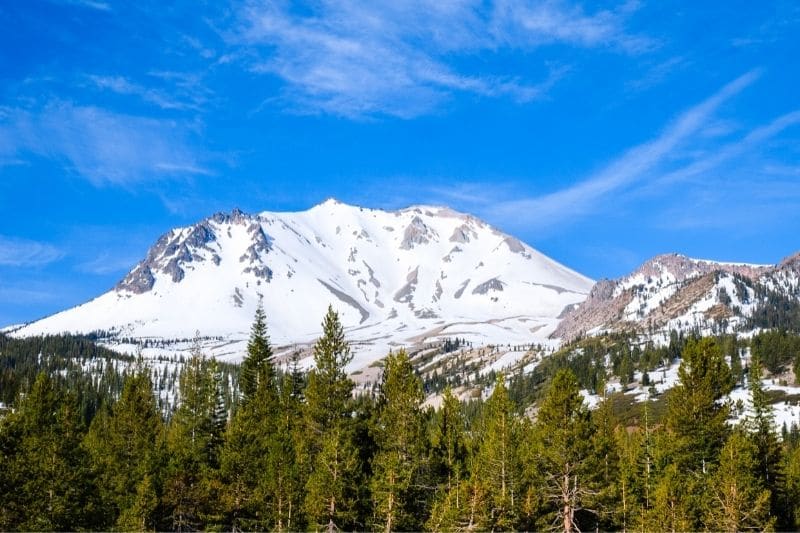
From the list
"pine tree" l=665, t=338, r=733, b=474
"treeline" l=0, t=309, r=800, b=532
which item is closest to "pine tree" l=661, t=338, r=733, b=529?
"pine tree" l=665, t=338, r=733, b=474

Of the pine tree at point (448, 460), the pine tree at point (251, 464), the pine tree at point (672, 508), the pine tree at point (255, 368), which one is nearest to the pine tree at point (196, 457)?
the pine tree at point (251, 464)

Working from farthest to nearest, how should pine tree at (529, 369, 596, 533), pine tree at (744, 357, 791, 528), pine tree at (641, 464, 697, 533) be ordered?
pine tree at (744, 357, 791, 528)
pine tree at (529, 369, 596, 533)
pine tree at (641, 464, 697, 533)

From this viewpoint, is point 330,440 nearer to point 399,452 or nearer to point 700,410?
point 399,452

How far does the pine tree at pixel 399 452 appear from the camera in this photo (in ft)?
192

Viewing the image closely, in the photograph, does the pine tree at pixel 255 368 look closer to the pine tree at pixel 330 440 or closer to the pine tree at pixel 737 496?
the pine tree at pixel 330 440

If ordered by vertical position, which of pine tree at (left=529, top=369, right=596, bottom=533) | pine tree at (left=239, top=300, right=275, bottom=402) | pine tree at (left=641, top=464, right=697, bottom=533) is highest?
pine tree at (left=239, top=300, right=275, bottom=402)

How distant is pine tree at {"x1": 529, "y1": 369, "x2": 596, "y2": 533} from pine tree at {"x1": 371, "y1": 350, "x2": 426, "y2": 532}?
10.8 meters

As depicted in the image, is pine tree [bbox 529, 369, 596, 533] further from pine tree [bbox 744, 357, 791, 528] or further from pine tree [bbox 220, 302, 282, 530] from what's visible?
pine tree [bbox 220, 302, 282, 530]

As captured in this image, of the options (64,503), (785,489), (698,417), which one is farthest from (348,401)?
(785,489)

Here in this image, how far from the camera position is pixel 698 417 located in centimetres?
6675

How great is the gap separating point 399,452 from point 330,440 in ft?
20.4

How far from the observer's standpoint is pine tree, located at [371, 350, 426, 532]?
58.6 meters

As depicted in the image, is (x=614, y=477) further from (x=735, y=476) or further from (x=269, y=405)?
(x=269, y=405)

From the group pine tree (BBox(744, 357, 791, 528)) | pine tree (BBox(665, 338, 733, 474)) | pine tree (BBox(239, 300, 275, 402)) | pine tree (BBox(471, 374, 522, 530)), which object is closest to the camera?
pine tree (BBox(471, 374, 522, 530))
